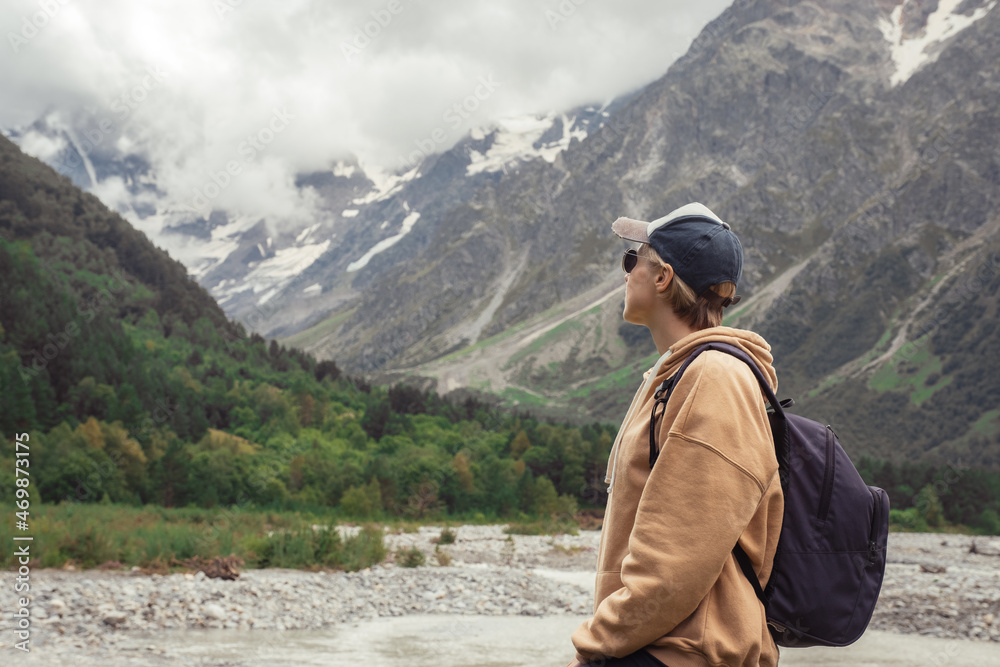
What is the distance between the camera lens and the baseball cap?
266 cm

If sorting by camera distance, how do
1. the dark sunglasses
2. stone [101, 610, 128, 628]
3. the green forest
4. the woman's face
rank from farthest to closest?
Result: the green forest < stone [101, 610, 128, 628] < the dark sunglasses < the woman's face

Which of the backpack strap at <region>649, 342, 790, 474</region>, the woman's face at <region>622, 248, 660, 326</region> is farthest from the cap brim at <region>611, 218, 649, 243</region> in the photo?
the backpack strap at <region>649, 342, 790, 474</region>

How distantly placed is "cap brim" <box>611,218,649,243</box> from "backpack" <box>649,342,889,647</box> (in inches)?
23.4

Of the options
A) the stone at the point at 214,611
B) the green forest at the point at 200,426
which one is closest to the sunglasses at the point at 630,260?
the stone at the point at 214,611

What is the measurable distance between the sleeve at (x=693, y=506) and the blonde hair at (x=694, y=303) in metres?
0.43

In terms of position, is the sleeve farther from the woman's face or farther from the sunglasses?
the sunglasses

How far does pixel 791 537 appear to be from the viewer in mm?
2400

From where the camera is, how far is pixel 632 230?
2.88 m

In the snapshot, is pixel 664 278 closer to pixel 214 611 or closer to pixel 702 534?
pixel 702 534

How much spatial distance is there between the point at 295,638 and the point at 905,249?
194 metres

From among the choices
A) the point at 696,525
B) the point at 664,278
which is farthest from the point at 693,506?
the point at 664,278

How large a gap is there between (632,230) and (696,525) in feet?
3.99

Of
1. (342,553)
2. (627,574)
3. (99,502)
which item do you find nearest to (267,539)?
(342,553)

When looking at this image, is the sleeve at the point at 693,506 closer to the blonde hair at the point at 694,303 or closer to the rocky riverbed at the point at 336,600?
the blonde hair at the point at 694,303
